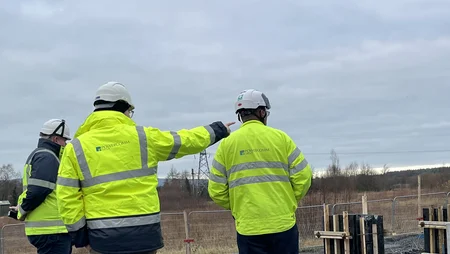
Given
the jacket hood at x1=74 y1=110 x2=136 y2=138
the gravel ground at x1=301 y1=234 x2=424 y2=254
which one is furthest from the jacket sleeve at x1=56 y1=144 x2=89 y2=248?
the gravel ground at x1=301 y1=234 x2=424 y2=254

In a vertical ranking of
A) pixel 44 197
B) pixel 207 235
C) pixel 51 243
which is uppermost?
pixel 44 197

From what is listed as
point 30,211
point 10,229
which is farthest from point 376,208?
point 30,211

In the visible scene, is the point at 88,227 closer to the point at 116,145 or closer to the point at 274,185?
the point at 116,145

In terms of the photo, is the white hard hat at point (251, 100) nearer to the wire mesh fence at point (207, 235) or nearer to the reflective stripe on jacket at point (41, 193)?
the reflective stripe on jacket at point (41, 193)

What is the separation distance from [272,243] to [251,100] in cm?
137

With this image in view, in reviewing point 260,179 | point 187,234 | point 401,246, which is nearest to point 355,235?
point 260,179

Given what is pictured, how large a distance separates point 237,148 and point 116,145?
1.48 metres

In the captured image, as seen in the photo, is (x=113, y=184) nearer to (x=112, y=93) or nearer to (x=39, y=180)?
(x=112, y=93)

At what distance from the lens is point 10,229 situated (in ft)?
51.5

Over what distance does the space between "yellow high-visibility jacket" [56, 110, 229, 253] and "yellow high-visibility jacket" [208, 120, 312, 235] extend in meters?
1.13

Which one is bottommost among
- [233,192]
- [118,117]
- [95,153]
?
[233,192]

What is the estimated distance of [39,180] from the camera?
658 cm

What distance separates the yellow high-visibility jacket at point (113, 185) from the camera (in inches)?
175

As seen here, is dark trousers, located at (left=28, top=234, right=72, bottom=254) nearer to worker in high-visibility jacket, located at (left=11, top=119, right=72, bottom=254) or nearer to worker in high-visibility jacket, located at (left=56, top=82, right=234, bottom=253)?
worker in high-visibility jacket, located at (left=11, top=119, right=72, bottom=254)
